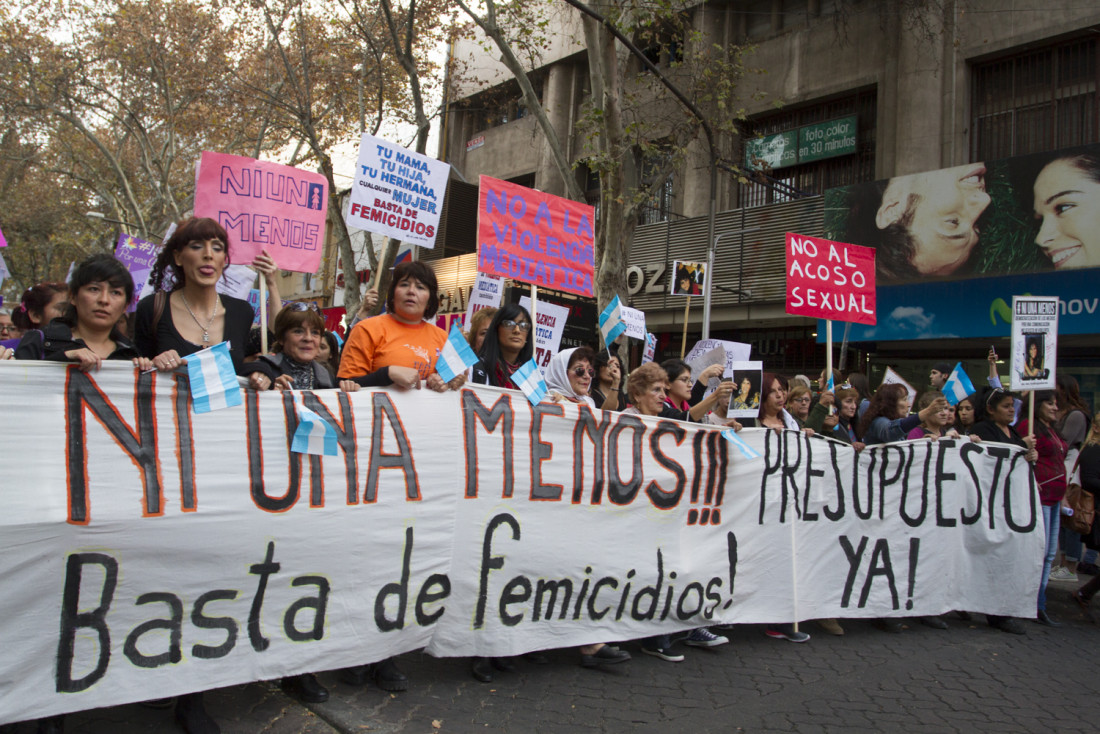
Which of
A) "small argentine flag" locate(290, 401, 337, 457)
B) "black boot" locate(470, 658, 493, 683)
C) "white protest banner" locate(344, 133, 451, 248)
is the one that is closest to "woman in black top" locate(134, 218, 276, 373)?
"small argentine flag" locate(290, 401, 337, 457)

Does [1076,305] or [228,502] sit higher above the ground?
[1076,305]

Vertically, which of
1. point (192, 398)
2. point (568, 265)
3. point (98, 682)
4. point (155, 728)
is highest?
point (568, 265)

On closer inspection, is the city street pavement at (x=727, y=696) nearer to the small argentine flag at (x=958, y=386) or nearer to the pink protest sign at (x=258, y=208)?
the pink protest sign at (x=258, y=208)

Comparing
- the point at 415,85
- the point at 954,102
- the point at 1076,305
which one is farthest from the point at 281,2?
the point at 1076,305

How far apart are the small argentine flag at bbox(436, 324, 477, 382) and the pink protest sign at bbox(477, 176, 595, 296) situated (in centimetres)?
223

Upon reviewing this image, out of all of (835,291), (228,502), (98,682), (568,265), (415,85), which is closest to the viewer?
(98,682)

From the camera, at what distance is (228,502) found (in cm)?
327

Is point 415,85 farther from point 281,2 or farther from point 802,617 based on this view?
point 802,617

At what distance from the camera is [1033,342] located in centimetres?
641

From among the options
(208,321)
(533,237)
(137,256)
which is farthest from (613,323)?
(137,256)

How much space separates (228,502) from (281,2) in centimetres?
1557

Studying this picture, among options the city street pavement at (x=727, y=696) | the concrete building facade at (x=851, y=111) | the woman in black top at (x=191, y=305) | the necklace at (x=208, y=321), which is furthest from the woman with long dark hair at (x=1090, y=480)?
the concrete building facade at (x=851, y=111)

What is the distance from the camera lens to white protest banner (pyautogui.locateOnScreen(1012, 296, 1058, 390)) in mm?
6246

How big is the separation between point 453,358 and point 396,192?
2.54 meters
